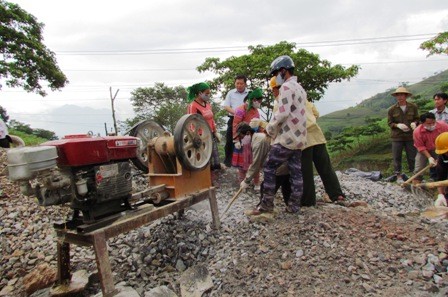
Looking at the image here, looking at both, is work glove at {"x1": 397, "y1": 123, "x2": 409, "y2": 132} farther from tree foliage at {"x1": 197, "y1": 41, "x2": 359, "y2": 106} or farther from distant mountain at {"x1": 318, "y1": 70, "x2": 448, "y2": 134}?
distant mountain at {"x1": 318, "y1": 70, "x2": 448, "y2": 134}

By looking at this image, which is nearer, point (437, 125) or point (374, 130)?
point (437, 125)

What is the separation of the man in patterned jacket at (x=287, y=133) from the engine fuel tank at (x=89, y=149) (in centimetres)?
187

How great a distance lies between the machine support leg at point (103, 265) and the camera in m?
3.13

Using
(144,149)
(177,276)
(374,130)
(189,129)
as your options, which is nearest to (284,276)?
(177,276)

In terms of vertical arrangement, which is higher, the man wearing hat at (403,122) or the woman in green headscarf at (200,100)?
the woman in green headscarf at (200,100)

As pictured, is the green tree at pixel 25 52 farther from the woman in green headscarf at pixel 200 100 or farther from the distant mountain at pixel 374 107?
the distant mountain at pixel 374 107

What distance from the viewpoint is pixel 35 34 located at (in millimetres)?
15742

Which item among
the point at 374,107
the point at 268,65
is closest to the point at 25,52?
the point at 268,65

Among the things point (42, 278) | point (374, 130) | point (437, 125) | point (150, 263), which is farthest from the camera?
point (374, 130)

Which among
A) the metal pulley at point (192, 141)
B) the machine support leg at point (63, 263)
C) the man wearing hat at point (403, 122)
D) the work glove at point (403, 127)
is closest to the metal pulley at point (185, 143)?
the metal pulley at point (192, 141)

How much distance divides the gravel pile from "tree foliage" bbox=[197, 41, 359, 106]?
827 cm

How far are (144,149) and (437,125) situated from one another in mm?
5822

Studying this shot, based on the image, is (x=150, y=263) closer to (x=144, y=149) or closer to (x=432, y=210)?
(x=144, y=149)

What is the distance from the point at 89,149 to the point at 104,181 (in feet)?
1.23
